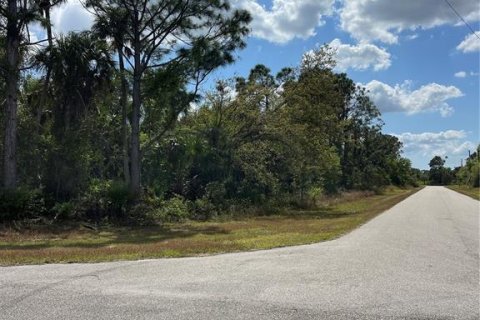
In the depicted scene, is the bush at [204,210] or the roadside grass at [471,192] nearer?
the bush at [204,210]

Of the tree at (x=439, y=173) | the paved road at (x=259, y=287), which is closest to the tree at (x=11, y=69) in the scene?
the paved road at (x=259, y=287)

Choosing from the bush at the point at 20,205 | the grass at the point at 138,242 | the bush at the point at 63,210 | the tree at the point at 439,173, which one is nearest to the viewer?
the grass at the point at 138,242

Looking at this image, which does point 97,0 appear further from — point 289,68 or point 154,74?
point 289,68

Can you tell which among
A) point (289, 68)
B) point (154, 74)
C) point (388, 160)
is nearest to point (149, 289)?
point (154, 74)

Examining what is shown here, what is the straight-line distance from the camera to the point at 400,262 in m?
10.5

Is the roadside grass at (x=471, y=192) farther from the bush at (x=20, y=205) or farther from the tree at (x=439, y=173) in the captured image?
the tree at (x=439, y=173)

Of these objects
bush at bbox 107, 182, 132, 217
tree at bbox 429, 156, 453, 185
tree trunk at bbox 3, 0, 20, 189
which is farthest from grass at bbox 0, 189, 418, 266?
tree at bbox 429, 156, 453, 185

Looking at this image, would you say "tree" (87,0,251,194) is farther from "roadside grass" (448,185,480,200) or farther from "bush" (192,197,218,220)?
"roadside grass" (448,185,480,200)

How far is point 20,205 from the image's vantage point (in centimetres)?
1991

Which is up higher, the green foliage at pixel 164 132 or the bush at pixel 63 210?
the green foliage at pixel 164 132

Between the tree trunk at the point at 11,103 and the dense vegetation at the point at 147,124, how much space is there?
0.14 ft

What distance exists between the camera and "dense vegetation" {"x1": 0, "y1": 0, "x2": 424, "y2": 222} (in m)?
22.1

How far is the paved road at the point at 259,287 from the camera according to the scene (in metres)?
6.41

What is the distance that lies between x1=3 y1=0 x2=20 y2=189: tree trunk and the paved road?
13.2 metres
